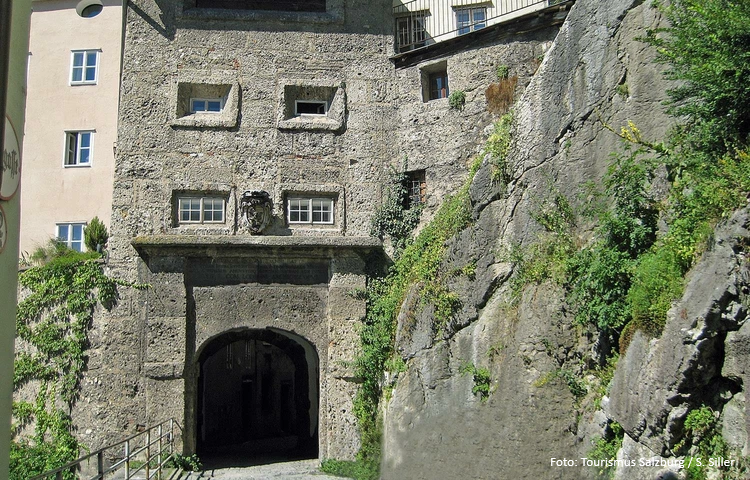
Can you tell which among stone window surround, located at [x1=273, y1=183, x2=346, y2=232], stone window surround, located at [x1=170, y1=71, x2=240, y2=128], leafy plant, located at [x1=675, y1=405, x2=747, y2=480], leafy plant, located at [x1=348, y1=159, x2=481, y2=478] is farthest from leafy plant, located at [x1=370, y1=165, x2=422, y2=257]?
leafy plant, located at [x1=675, y1=405, x2=747, y2=480]

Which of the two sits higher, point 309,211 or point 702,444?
point 309,211

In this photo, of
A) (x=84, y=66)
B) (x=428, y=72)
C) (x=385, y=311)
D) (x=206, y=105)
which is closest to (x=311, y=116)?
(x=206, y=105)

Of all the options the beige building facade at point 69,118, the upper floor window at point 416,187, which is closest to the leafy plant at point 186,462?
the beige building facade at point 69,118

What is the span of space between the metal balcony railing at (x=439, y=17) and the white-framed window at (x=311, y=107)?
1.98m

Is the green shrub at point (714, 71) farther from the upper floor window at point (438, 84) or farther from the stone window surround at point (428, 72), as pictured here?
the upper floor window at point (438, 84)

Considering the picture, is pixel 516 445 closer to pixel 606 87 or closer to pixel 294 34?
pixel 606 87

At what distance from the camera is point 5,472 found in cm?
593

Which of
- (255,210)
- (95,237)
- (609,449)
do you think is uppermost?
(255,210)

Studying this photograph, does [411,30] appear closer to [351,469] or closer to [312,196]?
[312,196]

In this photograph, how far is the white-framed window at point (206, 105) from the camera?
15.2 metres

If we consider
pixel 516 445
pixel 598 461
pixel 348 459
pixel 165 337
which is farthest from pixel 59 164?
pixel 598 461

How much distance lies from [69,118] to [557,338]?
44.9 ft

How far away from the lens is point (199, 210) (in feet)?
47.5

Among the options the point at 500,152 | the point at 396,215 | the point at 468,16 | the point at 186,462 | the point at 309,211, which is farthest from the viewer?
the point at 468,16
